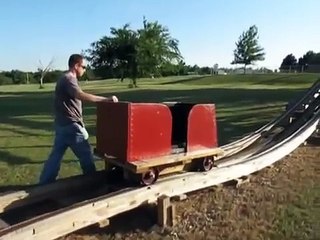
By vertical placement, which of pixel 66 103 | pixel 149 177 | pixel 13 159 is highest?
pixel 66 103

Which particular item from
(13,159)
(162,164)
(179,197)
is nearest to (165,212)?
(179,197)

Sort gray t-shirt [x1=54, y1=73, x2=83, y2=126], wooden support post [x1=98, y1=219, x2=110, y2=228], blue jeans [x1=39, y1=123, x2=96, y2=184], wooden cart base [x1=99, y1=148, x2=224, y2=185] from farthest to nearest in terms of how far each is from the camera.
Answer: blue jeans [x1=39, y1=123, x2=96, y2=184], gray t-shirt [x1=54, y1=73, x2=83, y2=126], wooden cart base [x1=99, y1=148, x2=224, y2=185], wooden support post [x1=98, y1=219, x2=110, y2=228]

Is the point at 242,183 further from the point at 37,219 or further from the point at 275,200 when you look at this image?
the point at 37,219

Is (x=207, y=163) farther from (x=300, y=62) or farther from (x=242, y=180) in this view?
(x=300, y=62)

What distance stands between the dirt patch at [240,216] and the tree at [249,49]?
85300mm

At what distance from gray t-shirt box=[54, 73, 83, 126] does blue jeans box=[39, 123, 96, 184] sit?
0.09 m

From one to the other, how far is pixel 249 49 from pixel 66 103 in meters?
86.9

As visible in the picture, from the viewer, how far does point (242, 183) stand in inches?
268

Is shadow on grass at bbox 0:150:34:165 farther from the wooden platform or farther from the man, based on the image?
the wooden platform

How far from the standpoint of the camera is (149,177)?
19.0 feet

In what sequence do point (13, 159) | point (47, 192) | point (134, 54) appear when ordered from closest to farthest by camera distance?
point (47, 192) < point (13, 159) < point (134, 54)

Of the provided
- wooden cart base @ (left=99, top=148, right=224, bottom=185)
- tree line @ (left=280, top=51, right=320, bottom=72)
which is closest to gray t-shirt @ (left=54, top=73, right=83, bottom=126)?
wooden cart base @ (left=99, top=148, right=224, bottom=185)

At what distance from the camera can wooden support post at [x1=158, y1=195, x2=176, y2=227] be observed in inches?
214

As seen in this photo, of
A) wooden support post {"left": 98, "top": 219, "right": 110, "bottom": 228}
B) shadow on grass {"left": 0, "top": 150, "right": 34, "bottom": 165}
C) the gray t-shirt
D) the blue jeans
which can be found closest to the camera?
wooden support post {"left": 98, "top": 219, "right": 110, "bottom": 228}
